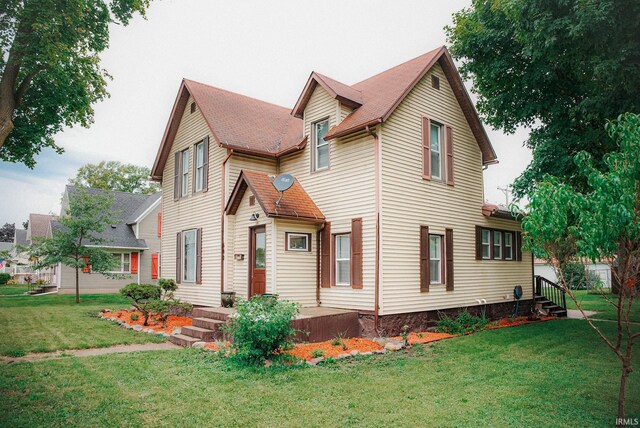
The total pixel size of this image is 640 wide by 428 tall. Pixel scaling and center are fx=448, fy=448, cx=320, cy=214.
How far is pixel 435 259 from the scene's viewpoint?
13750 millimetres

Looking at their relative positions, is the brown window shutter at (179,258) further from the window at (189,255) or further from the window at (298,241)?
the window at (298,241)

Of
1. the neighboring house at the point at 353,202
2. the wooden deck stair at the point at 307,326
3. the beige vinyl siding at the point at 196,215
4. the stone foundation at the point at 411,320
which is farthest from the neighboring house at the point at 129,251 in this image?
the stone foundation at the point at 411,320

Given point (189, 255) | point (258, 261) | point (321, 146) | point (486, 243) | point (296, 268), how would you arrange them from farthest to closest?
point (189, 255) < point (486, 243) < point (321, 146) < point (258, 261) < point (296, 268)

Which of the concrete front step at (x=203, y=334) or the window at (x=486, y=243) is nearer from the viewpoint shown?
the concrete front step at (x=203, y=334)

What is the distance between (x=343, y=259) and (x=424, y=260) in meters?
2.37

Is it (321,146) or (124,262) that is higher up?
(321,146)

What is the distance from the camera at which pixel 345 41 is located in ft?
58.0

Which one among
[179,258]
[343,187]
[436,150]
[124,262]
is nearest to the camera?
[343,187]

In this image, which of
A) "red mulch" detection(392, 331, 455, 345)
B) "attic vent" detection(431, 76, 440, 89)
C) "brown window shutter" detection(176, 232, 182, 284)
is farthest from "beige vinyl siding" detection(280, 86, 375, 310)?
"brown window shutter" detection(176, 232, 182, 284)

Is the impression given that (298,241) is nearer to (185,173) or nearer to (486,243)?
(185,173)

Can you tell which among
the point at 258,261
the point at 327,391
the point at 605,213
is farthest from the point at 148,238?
the point at 605,213

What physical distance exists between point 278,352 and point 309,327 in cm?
206

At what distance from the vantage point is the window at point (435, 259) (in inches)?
534

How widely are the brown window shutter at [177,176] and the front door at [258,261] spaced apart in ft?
17.9
